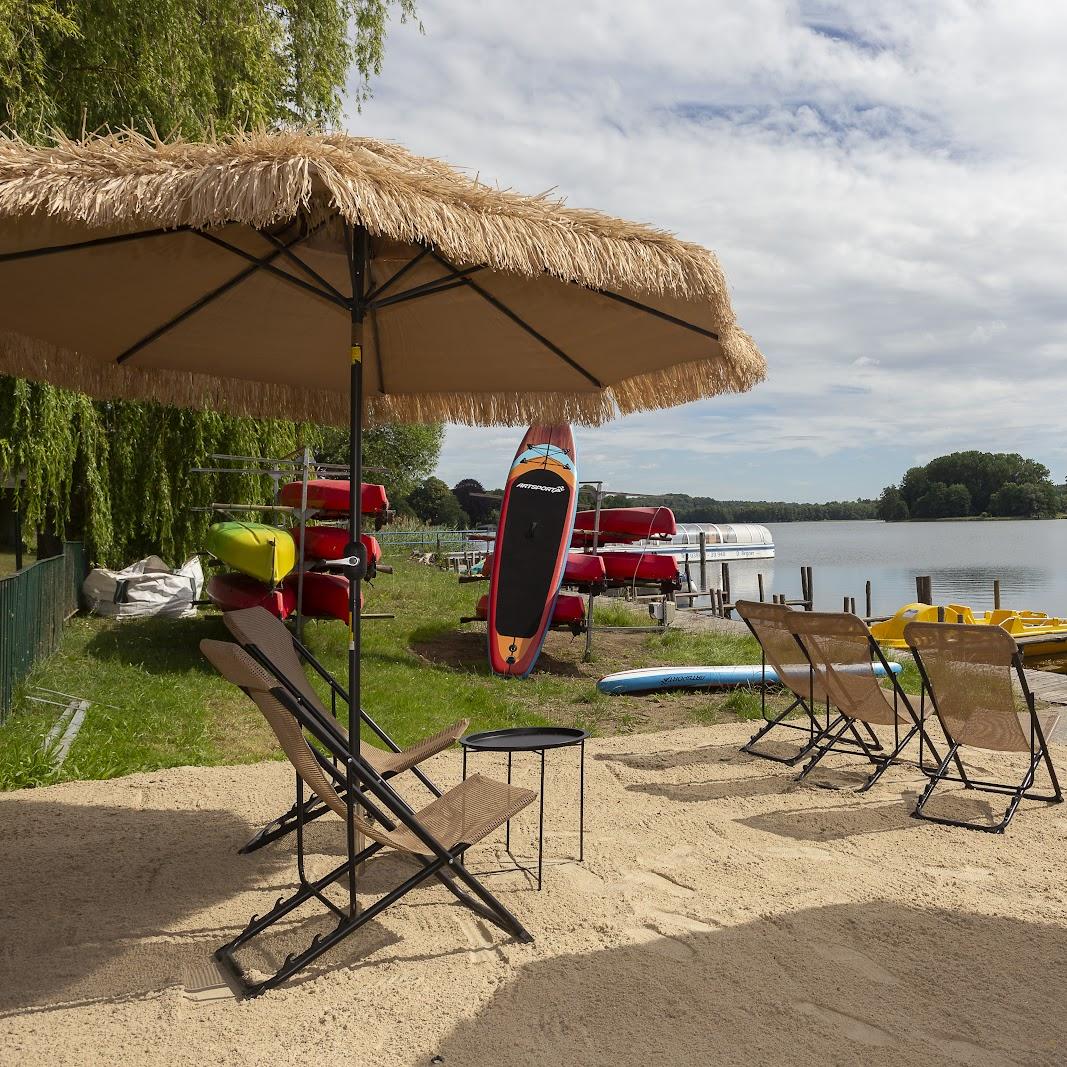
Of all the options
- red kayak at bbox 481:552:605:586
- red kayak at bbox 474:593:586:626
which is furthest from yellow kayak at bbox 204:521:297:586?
red kayak at bbox 481:552:605:586

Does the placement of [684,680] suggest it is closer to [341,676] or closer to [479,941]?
[341,676]

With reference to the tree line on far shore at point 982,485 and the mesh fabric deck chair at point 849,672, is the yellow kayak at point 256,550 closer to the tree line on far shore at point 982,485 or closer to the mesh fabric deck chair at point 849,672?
the mesh fabric deck chair at point 849,672

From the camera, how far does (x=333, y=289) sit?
3742mm

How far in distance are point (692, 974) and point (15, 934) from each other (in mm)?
2301

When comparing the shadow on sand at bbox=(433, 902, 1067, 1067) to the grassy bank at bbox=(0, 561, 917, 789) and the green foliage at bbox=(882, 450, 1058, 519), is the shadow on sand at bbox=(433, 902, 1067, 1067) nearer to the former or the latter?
the grassy bank at bbox=(0, 561, 917, 789)

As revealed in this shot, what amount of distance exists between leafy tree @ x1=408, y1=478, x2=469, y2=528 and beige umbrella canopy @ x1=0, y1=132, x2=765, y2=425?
65.8m

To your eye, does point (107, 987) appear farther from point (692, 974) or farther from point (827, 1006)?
point (827, 1006)

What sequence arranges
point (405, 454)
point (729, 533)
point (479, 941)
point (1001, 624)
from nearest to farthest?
point (479, 941), point (1001, 624), point (405, 454), point (729, 533)

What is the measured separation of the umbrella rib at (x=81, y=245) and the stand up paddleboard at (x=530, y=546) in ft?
23.8

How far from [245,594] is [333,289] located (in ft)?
22.0

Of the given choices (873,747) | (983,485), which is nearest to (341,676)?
(873,747)

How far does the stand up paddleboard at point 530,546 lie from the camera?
35.1 feet

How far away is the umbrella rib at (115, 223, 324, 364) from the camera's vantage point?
13.2 ft

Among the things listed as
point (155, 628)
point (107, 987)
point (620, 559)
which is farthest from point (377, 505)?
point (107, 987)
